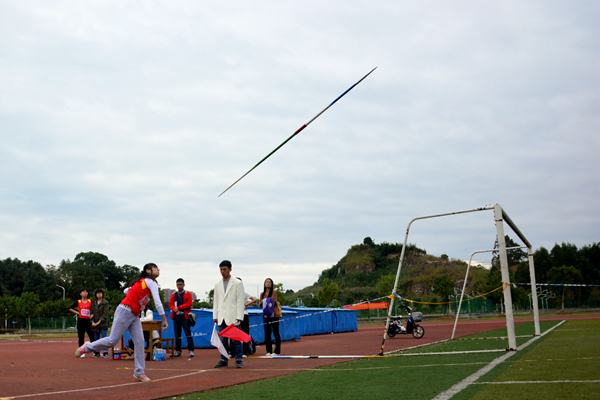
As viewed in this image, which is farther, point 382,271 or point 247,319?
point 382,271

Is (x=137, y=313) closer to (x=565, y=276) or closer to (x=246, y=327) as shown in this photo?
(x=246, y=327)

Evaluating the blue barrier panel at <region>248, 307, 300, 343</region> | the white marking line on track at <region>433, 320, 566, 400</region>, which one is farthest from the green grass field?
the blue barrier panel at <region>248, 307, 300, 343</region>

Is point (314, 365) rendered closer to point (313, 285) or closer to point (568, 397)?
point (568, 397)

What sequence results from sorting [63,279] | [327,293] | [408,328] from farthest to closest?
[63,279] < [327,293] < [408,328]

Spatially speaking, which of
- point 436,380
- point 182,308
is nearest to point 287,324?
point 182,308

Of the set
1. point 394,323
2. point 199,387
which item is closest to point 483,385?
point 199,387

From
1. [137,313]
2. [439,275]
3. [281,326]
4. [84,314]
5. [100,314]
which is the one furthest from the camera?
[439,275]

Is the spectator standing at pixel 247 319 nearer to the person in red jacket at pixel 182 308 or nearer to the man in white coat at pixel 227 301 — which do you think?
the man in white coat at pixel 227 301

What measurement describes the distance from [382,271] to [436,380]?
387ft

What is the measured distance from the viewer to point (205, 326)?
17.8 meters

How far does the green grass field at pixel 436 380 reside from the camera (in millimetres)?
6109

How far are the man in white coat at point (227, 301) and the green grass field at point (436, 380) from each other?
224cm

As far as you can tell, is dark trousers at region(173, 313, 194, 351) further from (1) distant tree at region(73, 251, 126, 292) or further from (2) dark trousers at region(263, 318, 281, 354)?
(1) distant tree at region(73, 251, 126, 292)

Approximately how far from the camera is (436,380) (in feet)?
24.1
